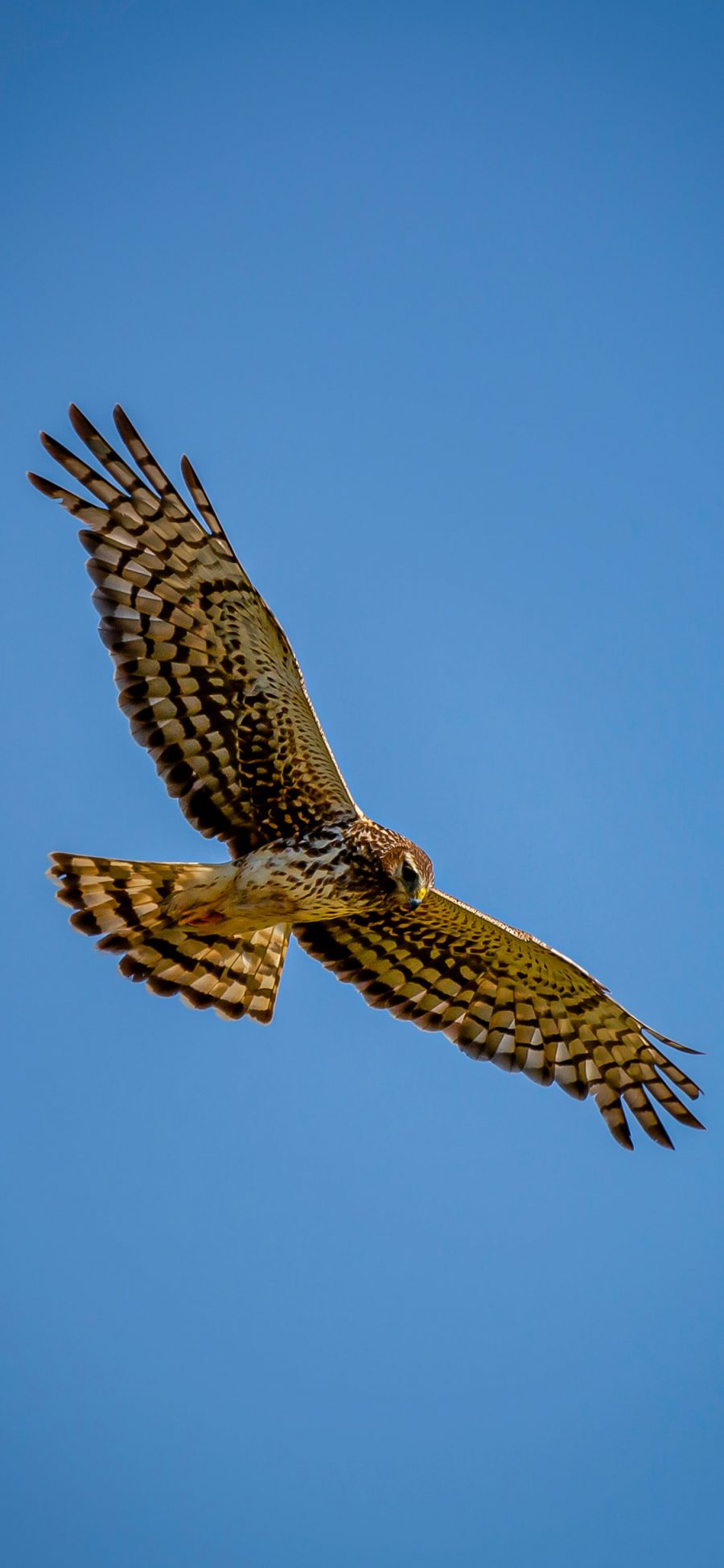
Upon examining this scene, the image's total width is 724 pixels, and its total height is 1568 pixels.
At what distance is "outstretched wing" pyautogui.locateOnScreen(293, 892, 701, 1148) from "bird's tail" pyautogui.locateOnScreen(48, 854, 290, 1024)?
597 mm

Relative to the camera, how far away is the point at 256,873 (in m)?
8.51

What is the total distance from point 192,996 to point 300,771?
4.52ft

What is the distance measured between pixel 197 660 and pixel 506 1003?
2779 millimetres

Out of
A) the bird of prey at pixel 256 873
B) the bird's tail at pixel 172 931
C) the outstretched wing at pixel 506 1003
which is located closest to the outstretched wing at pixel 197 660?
the bird of prey at pixel 256 873

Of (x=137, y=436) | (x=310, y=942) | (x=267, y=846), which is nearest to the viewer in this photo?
(x=137, y=436)

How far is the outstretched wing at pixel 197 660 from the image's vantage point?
26.8ft

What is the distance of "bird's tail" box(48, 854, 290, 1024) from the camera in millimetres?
8492

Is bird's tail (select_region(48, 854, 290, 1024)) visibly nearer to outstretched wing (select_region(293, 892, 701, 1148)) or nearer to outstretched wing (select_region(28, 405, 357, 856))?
outstretched wing (select_region(28, 405, 357, 856))

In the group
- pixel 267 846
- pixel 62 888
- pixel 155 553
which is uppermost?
pixel 155 553

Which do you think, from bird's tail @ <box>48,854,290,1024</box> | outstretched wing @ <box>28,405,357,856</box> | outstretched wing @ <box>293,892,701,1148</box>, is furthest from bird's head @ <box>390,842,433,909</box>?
bird's tail @ <box>48,854,290,1024</box>

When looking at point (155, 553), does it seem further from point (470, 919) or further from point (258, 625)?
point (470, 919)

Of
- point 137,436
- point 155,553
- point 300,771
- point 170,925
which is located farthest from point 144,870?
point 137,436

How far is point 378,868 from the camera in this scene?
8.54 metres

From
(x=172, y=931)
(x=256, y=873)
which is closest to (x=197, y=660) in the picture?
(x=256, y=873)
